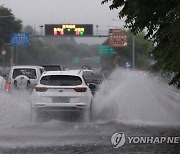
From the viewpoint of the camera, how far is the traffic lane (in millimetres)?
10531

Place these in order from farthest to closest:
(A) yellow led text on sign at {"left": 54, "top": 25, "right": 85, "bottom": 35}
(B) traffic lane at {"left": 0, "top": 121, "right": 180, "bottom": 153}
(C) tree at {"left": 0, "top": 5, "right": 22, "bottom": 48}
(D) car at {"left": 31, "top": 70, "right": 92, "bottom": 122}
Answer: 1. (C) tree at {"left": 0, "top": 5, "right": 22, "bottom": 48}
2. (A) yellow led text on sign at {"left": 54, "top": 25, "right": 85, "bottom": 35}
3. (D) car at {"left": 31, "top": 70, "right": 92, "bottom": 122}
4. (B) traffic lane at {"left": 0, "top": 121, "right": 180, "bottom": 153}

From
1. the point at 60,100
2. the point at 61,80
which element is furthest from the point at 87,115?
the point at 61,80

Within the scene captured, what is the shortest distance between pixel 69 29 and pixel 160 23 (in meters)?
51.5

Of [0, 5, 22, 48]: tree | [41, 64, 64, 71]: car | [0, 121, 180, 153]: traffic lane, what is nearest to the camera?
[0, 121, 180, 153]: traffic lane

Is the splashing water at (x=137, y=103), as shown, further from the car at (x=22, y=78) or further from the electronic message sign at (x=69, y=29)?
the electronic message sign at (x=69, y=29)

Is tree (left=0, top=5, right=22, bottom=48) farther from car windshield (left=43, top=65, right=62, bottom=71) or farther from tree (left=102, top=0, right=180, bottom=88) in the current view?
tree (left=102, top=0, right=180, bottom=88)

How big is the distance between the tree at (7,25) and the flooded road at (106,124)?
66039mm

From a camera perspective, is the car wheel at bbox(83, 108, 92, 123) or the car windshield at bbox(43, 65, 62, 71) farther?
the car windshield at bbox(43, 65, 62, 71)

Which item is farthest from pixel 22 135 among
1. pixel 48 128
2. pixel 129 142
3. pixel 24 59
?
pixel 24 59

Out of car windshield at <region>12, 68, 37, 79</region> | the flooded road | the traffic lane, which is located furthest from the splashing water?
car windshield at <region>12, 68, 37, 79</region>

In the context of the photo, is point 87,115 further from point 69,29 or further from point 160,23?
point 69,29
